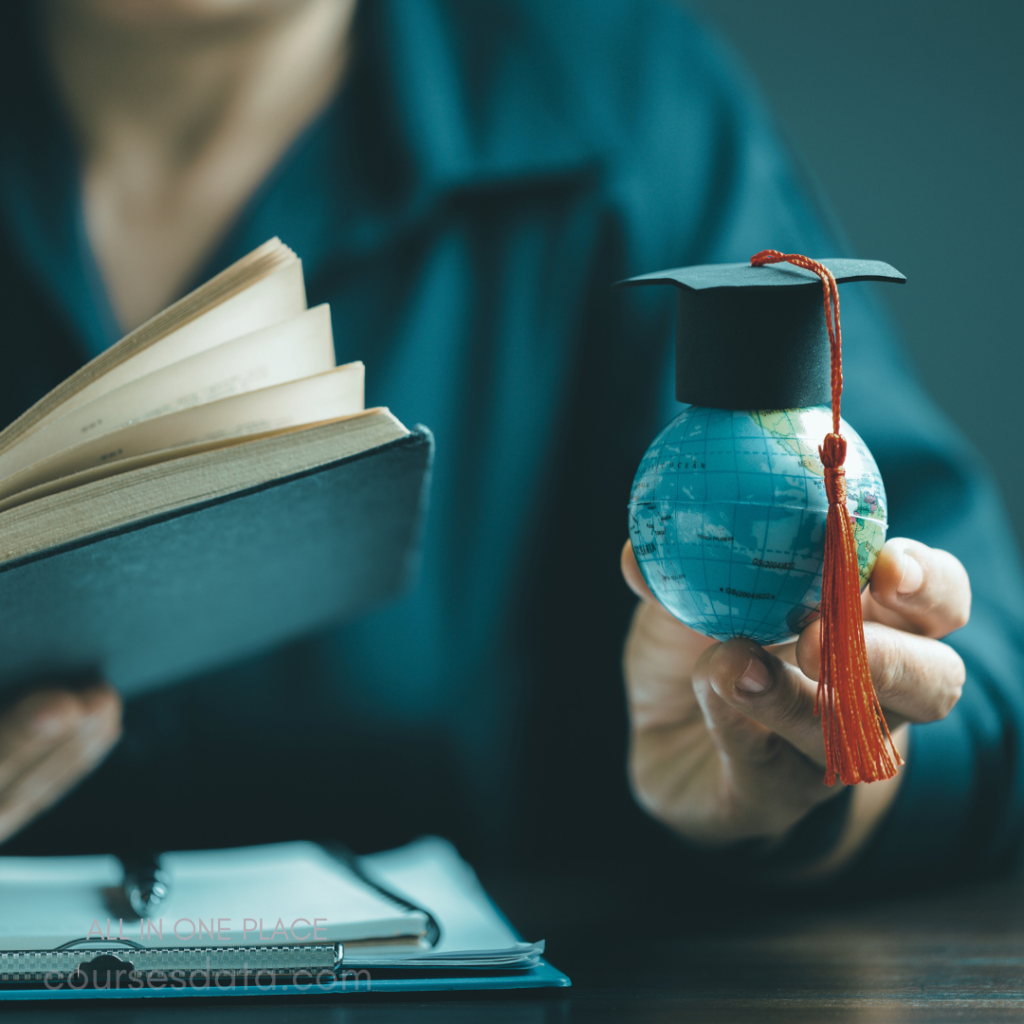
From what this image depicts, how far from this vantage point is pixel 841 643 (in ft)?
1.52

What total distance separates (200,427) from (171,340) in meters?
0.05

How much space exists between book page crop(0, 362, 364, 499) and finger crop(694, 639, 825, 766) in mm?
237

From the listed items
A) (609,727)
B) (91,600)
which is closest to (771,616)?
(91,600)

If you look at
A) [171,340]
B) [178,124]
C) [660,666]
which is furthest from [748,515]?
[178,124]

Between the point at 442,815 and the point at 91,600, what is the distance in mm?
649

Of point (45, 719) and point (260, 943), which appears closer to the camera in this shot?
point (260, 943)

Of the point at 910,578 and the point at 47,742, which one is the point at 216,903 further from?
the point at 910,578

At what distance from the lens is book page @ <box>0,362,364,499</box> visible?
49 centimetres

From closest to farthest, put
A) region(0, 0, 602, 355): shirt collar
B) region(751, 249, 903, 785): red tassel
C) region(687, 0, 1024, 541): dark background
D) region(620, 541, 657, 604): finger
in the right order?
region(751, 249, 903, 785): red tassel, region(620, 541, 657, 604): finger, region(0, 0, 602, 355): shirt collar, region(687, 0, 1024, 541): dark background

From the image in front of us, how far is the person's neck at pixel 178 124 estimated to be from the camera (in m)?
1.10

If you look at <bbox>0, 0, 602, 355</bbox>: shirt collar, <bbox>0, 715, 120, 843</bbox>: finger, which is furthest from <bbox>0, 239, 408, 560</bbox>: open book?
<bbox>0, 0, 602, 355</bbox>: shirt collar

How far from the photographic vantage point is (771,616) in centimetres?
48

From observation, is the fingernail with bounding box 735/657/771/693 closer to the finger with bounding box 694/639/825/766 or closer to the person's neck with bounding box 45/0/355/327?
the finger with bounding box 694/639/825/766

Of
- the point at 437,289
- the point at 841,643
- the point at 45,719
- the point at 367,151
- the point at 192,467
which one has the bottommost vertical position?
the point at 45,719
